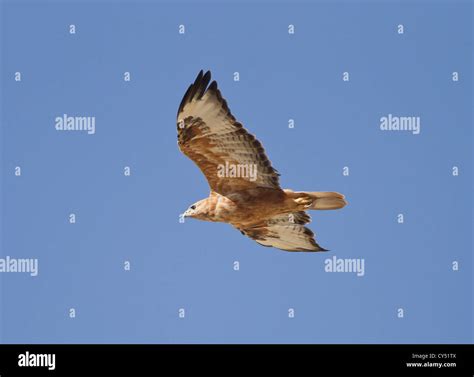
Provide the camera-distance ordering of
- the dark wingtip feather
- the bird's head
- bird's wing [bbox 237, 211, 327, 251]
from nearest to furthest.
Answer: the dark wingtip feather, the bird's head, bird's wing [bbox 237, 211, 327, 251]

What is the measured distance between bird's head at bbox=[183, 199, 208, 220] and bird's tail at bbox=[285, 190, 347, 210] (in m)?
1.18

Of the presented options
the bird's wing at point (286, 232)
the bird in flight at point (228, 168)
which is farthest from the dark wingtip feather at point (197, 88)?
the bird's wing at point (286, 232)

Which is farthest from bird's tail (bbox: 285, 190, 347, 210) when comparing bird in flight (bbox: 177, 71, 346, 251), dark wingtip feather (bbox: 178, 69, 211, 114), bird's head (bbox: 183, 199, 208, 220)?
dark wingtip feather (bbox: 178, 69, 211, 114)

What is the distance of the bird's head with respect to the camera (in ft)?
41.3

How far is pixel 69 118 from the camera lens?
15789mm

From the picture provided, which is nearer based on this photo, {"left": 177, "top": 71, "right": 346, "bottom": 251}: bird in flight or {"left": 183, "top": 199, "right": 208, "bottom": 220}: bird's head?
{"left": 177, "top": 71, "right": 346, "bottom": 251}: bird in flight

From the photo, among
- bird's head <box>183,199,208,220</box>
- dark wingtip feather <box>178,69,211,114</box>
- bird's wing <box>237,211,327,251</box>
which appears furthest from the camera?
bird's wing <box>237,211,327,251</box>

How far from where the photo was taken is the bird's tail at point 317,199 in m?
12.2

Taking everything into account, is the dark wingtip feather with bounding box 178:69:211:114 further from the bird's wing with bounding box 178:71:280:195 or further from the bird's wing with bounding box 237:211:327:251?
the bird's wing with bounding box 237:211:327:251

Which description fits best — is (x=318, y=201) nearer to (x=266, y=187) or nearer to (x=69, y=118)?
(x=266, y=187)

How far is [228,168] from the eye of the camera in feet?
41.2

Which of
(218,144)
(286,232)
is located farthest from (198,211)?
(286,232)
